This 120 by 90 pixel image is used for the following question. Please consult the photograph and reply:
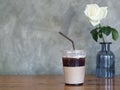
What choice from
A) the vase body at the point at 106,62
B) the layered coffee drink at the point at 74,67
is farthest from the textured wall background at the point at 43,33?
the layered coffee drink at the point at 74,67

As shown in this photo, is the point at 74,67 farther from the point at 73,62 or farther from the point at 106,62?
the point at 106,62

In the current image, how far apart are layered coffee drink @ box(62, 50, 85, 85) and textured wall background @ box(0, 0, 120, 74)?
1.12 ft

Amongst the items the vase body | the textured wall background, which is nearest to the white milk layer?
the vase body

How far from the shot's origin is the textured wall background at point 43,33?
1521mm

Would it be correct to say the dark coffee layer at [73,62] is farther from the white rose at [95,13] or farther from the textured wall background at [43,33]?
the textured wall background at [43,33]

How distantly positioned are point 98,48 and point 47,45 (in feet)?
0.95

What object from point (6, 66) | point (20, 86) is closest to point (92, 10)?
point (20, 86)

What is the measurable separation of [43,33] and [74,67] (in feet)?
→ 1.39

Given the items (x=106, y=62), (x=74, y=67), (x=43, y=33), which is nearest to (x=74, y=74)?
A: (x=74, y=67)

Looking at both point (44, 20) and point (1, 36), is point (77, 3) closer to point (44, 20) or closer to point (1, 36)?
point (44, 20)

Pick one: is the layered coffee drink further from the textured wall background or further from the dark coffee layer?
the textured wall background

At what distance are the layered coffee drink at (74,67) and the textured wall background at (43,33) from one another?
1.12ft

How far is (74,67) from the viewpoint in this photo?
1.17 metres

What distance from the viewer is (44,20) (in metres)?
1.53
